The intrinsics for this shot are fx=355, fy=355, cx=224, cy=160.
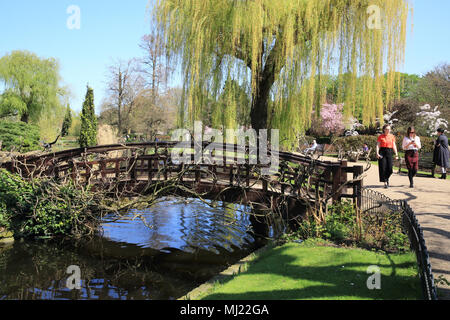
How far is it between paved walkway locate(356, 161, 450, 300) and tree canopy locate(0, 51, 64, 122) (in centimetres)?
3320

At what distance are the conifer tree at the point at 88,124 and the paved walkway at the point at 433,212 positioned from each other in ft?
56.1

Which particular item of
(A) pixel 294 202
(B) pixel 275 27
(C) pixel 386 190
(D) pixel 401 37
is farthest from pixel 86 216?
(D) pixel 401 37

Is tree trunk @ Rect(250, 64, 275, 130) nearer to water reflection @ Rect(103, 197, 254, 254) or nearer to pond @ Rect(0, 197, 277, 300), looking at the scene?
water reflection @ Rect(103, 197, 254, 254)

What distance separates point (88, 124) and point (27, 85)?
1649 cm

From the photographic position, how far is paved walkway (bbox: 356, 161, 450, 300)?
201 inches

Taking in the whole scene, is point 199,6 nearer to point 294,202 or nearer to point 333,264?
point 294,202

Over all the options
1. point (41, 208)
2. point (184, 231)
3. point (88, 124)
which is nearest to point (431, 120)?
point (88, 124)

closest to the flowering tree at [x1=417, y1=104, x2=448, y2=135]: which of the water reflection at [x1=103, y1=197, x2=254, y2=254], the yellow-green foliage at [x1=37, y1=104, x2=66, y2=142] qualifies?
the water reflection at [x1=103, y1=197, x2=254, y2=254]

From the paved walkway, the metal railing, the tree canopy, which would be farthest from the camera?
the tree canopy

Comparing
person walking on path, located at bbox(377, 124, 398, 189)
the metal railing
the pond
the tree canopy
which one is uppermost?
the tree canopy

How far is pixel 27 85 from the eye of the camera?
34781mm

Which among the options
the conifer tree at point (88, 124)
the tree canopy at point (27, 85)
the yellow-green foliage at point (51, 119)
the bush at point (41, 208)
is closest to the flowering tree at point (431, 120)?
the conifer tree at point (88, 124)

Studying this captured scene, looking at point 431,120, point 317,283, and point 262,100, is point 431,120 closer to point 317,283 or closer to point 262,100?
point 262,100

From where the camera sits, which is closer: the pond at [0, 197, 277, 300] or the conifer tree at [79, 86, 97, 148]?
the pond at [0, 197, 277, 300]
